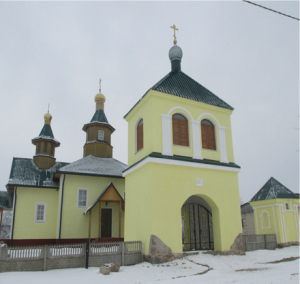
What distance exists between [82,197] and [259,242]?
11642 millimetres

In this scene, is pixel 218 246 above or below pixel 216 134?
below

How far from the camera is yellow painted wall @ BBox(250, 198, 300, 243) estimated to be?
1752 centimetres

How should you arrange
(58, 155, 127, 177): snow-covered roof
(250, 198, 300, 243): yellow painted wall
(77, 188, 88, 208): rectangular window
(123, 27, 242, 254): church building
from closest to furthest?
(123, 27, 242, 254): church building
(250, 198, 300, 243): yellow painted wall
(77, 188, 88, 208): rectangular window
(58, 155, 127, 177): snow-covered roof

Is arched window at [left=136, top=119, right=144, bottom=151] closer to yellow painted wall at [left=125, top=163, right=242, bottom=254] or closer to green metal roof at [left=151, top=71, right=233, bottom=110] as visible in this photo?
yellow painted wall at [left=125, top=163, right=242, bottom=254]

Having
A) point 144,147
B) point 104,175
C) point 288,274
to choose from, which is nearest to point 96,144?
point 104,175

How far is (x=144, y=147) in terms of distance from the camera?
41.5ft

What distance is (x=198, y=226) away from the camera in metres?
13.5

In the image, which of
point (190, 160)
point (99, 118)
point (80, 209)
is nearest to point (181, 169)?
point (190, 160)

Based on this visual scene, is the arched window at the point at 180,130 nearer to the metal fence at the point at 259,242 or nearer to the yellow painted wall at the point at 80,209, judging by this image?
the metal fence at the point at 259,242

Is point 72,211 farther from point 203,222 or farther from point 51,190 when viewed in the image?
point 203,222

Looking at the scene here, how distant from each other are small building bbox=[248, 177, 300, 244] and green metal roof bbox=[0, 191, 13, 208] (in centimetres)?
1851

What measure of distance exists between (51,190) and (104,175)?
4.35 meters

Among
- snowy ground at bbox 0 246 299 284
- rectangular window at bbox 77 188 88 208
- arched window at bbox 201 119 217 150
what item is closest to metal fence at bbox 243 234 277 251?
snowy ground at bbox 0 246 299 284

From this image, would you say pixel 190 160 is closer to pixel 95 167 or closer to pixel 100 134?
pixel 95 167
